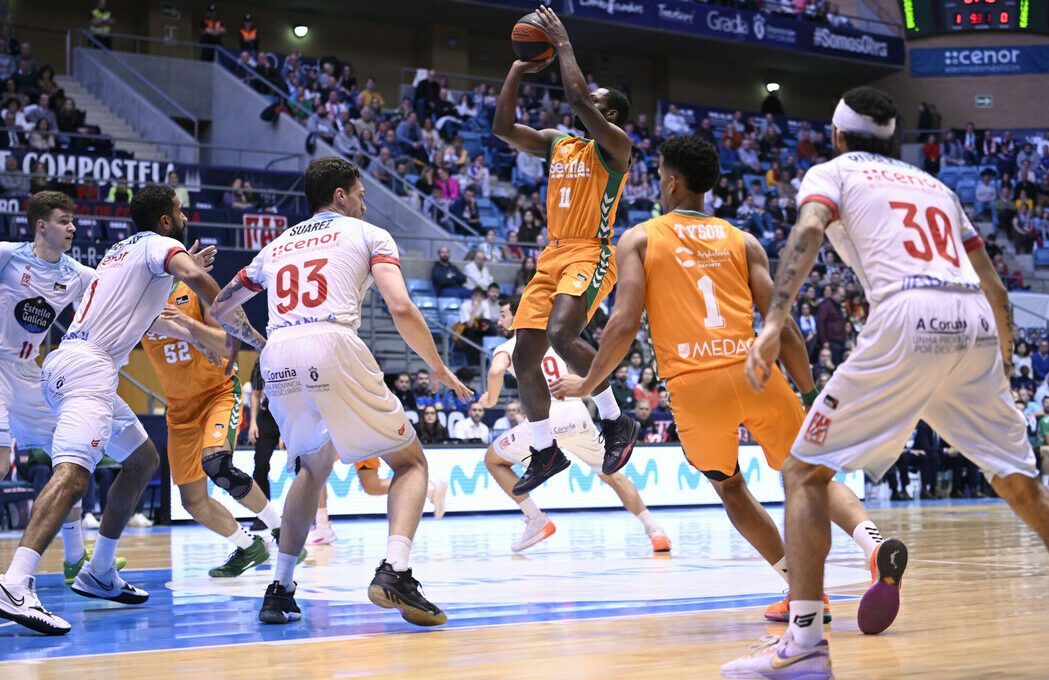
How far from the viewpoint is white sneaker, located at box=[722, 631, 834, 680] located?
423 cm

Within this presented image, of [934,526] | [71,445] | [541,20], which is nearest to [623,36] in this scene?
[934,526]

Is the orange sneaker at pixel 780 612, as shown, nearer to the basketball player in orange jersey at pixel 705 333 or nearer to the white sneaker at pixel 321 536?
the basketball player in orange jersey at pixel 705 333

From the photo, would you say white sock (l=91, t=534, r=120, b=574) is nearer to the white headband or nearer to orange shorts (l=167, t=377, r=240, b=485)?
Result: orange shorts (l=167, t=377, r=240, b=485)

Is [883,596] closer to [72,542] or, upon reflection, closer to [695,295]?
[695,295]

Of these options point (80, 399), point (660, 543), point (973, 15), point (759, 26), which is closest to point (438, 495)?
point (660, 543)

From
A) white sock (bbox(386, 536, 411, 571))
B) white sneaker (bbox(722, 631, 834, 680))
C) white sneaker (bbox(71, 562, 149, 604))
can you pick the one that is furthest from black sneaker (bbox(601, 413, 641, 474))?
white sneaker (bbox(722, 631, 834, 680))

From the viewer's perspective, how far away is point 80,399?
628 cm

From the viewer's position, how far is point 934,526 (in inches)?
506

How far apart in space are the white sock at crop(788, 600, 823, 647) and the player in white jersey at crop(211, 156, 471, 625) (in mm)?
1919

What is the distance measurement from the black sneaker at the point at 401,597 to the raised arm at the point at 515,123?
290 centimetres

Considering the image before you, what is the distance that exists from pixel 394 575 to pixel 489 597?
4.72ft

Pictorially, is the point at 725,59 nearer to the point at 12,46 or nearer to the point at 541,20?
the point at 12,46

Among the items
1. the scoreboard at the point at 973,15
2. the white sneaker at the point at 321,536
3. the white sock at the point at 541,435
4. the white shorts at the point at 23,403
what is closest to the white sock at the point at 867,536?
the white sock at the point at 541,435

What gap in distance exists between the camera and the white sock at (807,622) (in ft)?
14.0
